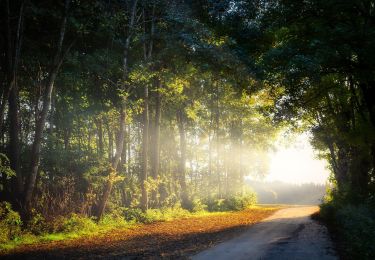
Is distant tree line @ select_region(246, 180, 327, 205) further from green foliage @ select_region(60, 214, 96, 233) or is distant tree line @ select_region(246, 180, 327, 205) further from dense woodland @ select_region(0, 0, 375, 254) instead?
green foliage @ select_region(60, 214, 96, 233)

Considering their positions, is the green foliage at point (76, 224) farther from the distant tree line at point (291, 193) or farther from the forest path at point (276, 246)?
the distant tree line at point (291, 193)

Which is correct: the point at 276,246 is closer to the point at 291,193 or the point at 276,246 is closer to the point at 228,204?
the point at 228,204

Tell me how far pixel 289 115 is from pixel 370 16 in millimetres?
5208

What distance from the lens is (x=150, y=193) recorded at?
84.2 ft

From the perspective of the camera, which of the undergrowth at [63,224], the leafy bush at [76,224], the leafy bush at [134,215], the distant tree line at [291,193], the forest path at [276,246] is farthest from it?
the distant tree line at [291,193]

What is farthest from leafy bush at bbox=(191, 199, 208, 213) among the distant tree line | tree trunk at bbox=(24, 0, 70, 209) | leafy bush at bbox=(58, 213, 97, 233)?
the distant tree line

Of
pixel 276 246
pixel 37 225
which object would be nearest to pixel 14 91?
pixel 37 225

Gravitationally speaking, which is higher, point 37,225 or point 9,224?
point 9,224

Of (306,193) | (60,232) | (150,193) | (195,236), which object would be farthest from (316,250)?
(306,193)

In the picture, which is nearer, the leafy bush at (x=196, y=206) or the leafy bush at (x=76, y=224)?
the leafy bush at (x=76, y=224)

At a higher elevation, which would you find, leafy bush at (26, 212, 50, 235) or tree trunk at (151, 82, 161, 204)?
tree trunk at (151, 82, 161, 204)

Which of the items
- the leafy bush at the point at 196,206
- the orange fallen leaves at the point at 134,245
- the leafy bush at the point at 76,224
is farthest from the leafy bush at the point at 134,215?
the leafy bush at the point at 196,206

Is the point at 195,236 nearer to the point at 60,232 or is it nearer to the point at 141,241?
the point at 141,241

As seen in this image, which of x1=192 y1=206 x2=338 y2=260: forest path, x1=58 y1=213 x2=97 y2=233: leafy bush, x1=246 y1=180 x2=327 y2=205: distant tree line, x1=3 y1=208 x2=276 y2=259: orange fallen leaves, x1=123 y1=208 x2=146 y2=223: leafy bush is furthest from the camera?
x1=246 y1=180 x2=327 y2=205: distant tree line
